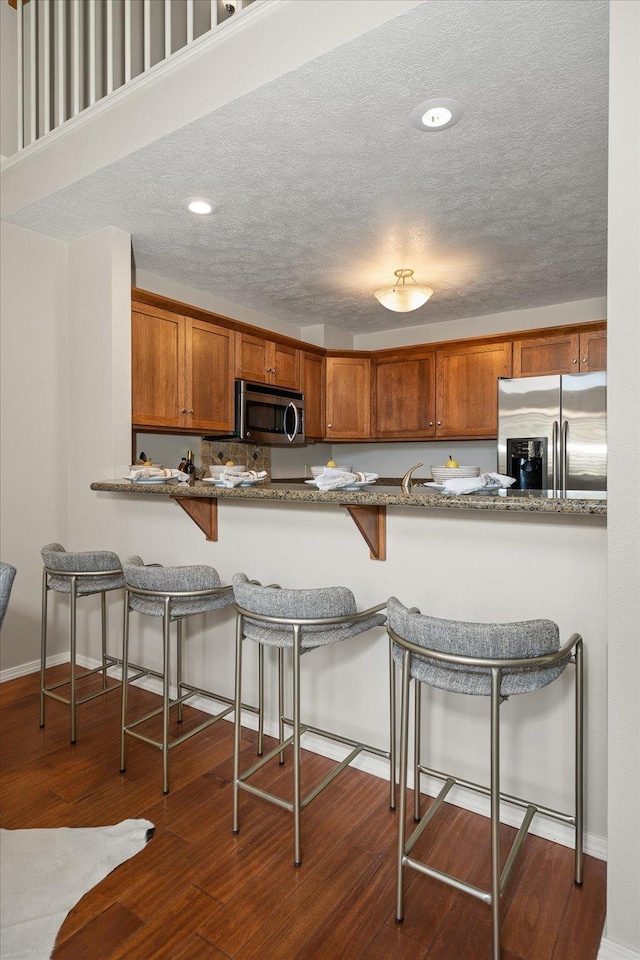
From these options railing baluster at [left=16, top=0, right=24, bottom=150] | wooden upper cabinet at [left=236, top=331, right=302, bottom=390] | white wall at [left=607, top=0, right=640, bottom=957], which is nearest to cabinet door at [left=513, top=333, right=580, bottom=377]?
wooden upper cabinet at [left=236, top=331, right=302, bottom=390]

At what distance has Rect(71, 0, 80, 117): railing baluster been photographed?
2760mm

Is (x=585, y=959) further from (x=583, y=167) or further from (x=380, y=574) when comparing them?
(x=583, y=167)

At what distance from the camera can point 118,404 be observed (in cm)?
319

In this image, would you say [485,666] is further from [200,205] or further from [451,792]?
[200,205]

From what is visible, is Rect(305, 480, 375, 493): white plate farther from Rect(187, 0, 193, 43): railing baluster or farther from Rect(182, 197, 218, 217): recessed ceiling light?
Rect(187, 0, 193, 43): railing baluster

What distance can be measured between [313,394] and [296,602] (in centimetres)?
355

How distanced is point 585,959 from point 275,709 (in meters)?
1.42

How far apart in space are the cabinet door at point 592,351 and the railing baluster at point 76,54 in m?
3.56

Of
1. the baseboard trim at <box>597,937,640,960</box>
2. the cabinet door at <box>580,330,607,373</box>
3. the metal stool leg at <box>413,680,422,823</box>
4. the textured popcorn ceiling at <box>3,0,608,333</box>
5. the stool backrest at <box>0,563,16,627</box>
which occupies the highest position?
the textured popcorn ceiling at <box>3,0,608,333</box>

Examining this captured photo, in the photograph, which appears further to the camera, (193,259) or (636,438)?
(193,259)

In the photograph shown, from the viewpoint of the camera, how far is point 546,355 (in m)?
4.34

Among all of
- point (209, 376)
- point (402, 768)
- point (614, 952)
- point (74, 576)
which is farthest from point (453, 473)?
point (209, 376)

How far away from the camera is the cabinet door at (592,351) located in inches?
161

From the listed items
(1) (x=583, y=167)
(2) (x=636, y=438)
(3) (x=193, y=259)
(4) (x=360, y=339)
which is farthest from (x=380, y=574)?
(4) (x=360, y=339)
